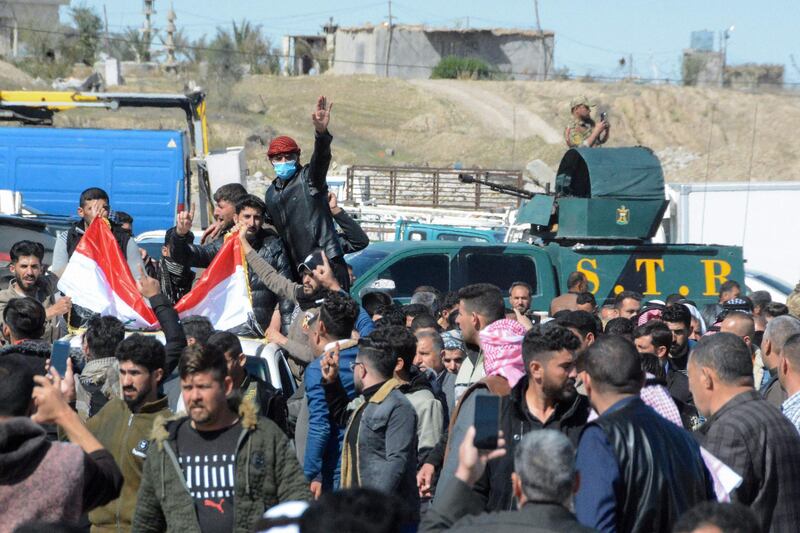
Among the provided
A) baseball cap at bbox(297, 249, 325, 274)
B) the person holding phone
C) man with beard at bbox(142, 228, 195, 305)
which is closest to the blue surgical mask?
baseball cap at bbox(297, 249, 325, 274)

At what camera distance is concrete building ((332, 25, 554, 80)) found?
6838cm

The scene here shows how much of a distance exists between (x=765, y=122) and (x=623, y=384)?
170 feet

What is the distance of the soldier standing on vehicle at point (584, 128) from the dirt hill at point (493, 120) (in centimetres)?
2917

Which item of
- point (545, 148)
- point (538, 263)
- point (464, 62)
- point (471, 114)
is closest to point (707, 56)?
point (464, 62)

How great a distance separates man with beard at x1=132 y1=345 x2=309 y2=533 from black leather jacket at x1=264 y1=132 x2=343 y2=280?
134 inches

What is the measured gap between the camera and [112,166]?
18.5 m

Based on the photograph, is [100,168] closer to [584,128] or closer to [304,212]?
[584,128]

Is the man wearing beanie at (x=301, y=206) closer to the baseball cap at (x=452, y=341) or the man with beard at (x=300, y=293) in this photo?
the man with beard at (x=300, y=293)

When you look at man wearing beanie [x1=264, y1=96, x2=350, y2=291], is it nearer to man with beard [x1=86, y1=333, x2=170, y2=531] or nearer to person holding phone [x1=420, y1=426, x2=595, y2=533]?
man with beard [x1=86, y1=333, x2=170, y2=531]

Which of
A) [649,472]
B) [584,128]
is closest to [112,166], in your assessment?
[584,128]

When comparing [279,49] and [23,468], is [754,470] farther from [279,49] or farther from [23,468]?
[279,49]

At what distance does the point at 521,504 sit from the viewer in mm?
3906

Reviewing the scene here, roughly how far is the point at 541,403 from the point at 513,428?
0.17m

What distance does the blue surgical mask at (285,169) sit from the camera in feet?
27.0
